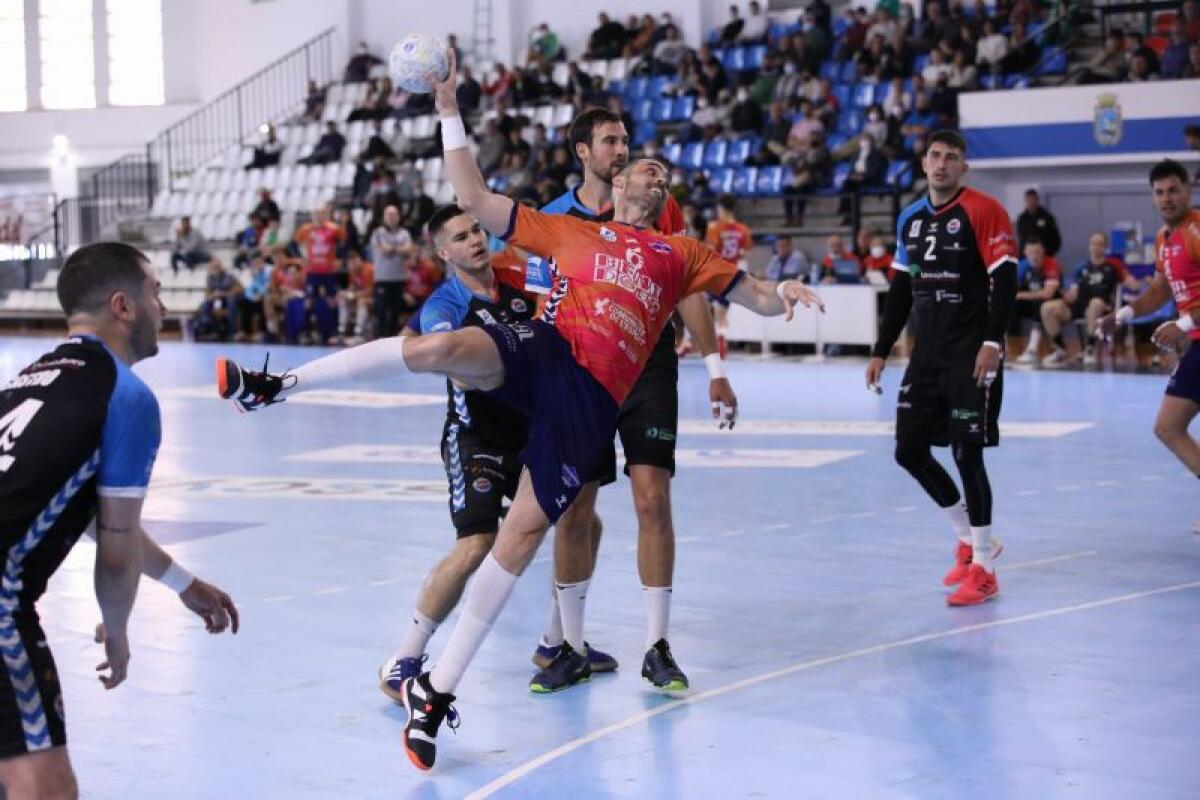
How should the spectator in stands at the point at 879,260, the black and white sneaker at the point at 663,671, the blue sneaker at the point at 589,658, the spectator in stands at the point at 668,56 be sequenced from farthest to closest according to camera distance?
the spectator in stands at the point at 668,56
the spectator in stands at the point at 879,260
the blue sneaker at the point at 589,658
the black and white sneaker at the point at 663,671

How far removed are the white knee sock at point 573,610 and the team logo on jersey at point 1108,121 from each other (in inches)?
714

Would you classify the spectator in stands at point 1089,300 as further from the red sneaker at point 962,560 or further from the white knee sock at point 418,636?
the white knee sock at point 418,636

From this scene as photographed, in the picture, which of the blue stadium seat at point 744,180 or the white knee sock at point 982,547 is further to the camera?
the blue stadium seat at point 744,180

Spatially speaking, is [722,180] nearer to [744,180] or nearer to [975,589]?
[744,180]

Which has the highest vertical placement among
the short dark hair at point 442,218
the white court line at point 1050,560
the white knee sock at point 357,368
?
the short dark hair at point 442,218

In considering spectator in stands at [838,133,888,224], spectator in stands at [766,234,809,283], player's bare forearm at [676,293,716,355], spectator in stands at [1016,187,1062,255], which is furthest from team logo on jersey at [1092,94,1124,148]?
player's bare forearm at [676,293,716,355]

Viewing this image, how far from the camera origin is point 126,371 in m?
3.68

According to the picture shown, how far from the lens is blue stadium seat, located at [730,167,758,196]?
25.6 meters

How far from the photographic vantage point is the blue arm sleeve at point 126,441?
11.7 ft

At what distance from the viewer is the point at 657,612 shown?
6355 mm

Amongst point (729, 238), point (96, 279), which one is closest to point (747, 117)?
point (729, 238)

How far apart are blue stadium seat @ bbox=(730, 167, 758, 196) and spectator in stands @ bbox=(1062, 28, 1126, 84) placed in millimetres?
4754

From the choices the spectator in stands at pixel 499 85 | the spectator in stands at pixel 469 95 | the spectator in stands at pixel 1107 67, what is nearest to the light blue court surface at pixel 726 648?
the spectator in stands at pixel 1107 67

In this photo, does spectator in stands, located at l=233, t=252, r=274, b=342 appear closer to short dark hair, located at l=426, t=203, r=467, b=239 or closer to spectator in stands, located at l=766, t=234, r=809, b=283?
spectator in stands, located at l=766, t=234, r=809, b=283
